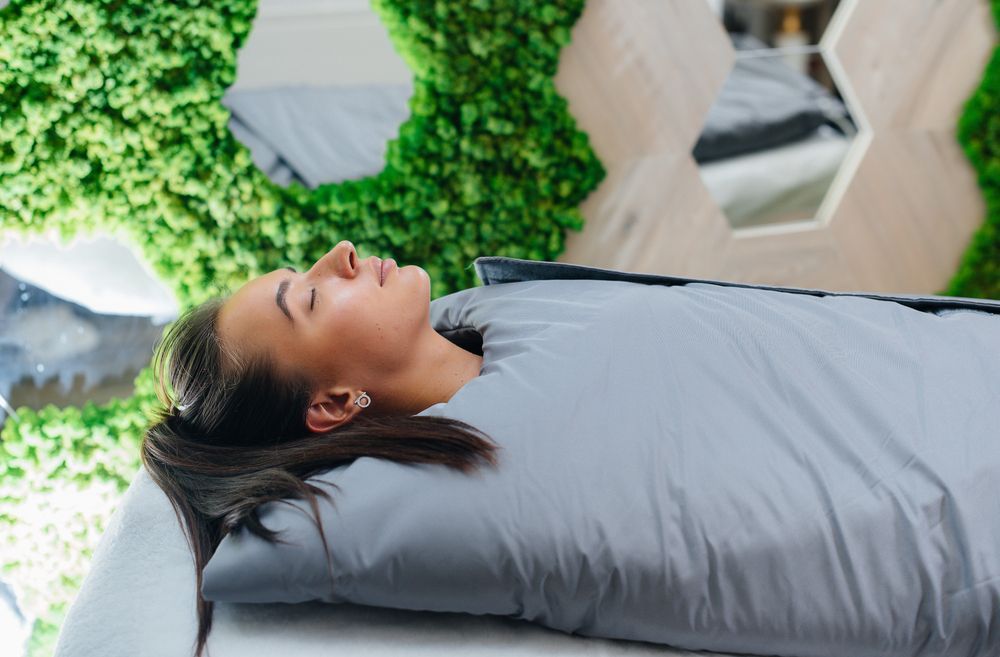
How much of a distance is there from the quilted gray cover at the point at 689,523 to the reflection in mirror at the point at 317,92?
46.7 inches

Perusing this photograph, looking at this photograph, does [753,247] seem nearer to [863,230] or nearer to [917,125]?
[863,230]

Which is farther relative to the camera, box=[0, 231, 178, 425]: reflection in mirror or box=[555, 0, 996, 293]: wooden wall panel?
box=[555, 0, 996, 293]: wooden wall panel

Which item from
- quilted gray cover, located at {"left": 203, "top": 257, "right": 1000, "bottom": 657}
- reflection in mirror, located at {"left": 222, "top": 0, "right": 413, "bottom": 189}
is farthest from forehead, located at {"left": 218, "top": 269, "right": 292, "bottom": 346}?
reflection in mirror, located at {"left": 222, "top": 0, "right": 413, "bottom": 189}

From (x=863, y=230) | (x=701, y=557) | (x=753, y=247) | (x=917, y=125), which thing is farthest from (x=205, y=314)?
(x=917, y=125)

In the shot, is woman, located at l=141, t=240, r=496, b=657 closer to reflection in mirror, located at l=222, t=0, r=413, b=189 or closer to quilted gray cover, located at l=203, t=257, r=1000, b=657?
quilted gray cover, located at l=203, t=257, r=1000, b=657

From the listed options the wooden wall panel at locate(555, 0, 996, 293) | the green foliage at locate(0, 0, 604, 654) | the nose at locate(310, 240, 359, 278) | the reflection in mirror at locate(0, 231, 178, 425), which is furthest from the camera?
the wooden wall panel at locate(555, 0, 996, 293)

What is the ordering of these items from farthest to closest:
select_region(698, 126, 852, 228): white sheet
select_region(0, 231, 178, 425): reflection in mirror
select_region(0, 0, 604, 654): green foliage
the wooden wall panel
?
select_region(698, 126, 852, 228): white sheet, the wooden wall panel, select_region(0, 231, 178, 425): reflection in mirror, select_region(0, 0, 604, 654): green foliage

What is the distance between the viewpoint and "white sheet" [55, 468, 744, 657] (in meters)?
0.96

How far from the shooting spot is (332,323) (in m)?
1.24

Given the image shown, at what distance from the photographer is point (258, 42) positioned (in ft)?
6.48

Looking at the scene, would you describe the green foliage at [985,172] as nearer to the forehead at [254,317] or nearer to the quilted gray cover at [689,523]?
the quilted gray cover at [689,523]

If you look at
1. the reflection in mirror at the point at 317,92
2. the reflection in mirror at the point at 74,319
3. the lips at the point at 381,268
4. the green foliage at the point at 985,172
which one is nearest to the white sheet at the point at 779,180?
the green foliage at the point at 985,172

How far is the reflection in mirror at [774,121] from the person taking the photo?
220 centimetres

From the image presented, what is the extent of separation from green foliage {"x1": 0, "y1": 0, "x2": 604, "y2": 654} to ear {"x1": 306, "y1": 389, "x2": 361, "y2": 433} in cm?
69
